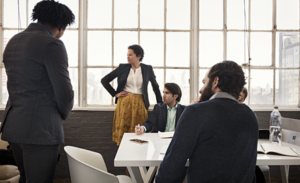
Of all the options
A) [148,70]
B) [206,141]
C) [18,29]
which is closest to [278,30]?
[148,70]

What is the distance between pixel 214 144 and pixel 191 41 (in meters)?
2.87

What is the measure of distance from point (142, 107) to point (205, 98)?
75.8 inches

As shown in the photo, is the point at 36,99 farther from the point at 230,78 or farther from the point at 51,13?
the point at 230,78

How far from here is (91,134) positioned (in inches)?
139

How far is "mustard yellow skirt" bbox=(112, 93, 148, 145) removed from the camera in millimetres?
3092

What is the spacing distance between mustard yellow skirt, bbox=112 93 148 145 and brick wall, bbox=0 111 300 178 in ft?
1.35

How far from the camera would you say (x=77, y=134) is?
3523mm

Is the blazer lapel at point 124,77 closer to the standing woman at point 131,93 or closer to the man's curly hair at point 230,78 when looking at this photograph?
the standing woman at point 131,93

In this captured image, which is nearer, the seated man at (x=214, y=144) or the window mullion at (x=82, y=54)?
the seated man at (x=214, y=144)

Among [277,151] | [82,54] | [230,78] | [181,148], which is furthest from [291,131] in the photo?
[82,54]

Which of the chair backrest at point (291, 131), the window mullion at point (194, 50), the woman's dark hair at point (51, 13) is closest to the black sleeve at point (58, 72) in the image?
the woman's dark hair at point (51, 13)

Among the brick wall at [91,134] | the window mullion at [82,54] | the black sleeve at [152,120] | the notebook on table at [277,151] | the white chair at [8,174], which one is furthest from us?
the window mullion at [82,54]

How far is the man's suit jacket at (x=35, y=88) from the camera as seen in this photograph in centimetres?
134

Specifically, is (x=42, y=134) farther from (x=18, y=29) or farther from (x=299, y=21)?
(x=299, y=21)
